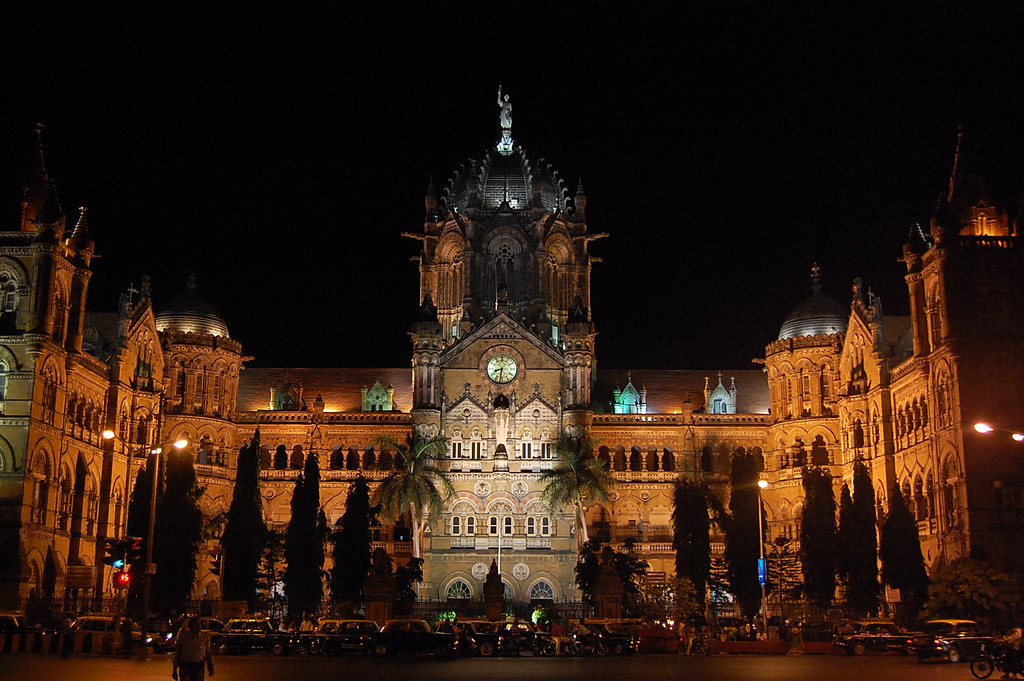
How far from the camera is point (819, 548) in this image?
60.4 metres

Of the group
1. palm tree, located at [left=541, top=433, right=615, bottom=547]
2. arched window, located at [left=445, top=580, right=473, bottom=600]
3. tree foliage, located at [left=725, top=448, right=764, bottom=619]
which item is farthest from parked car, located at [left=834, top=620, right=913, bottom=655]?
arched window, located at [left=445, top=580, right=473, bottom=600]

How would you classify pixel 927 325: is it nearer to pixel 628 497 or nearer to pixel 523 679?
pixel 628 497

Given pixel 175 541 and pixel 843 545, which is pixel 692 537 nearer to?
pixel 843 545

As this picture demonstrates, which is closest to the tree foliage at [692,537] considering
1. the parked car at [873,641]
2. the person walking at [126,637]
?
the parked car at [873,641]

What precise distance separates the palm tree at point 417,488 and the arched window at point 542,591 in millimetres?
8044

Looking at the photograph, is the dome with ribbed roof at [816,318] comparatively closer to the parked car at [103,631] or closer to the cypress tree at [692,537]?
the cypress tree at [692,537]

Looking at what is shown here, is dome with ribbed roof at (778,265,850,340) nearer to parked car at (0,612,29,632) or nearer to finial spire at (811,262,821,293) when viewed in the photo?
finial spire at (811,262,821,293)

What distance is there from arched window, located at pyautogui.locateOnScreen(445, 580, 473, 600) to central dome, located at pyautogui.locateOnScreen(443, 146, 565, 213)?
101 ft

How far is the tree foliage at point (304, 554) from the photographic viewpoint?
60.2 metres

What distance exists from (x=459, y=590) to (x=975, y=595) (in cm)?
3500

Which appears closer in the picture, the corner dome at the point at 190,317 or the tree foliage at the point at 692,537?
the tree foliage at the point at 692,537

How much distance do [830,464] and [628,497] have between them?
1444 cm

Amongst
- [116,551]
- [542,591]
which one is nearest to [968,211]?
[542,591]

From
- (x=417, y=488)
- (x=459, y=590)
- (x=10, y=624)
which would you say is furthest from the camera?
(x=459, y=590)
